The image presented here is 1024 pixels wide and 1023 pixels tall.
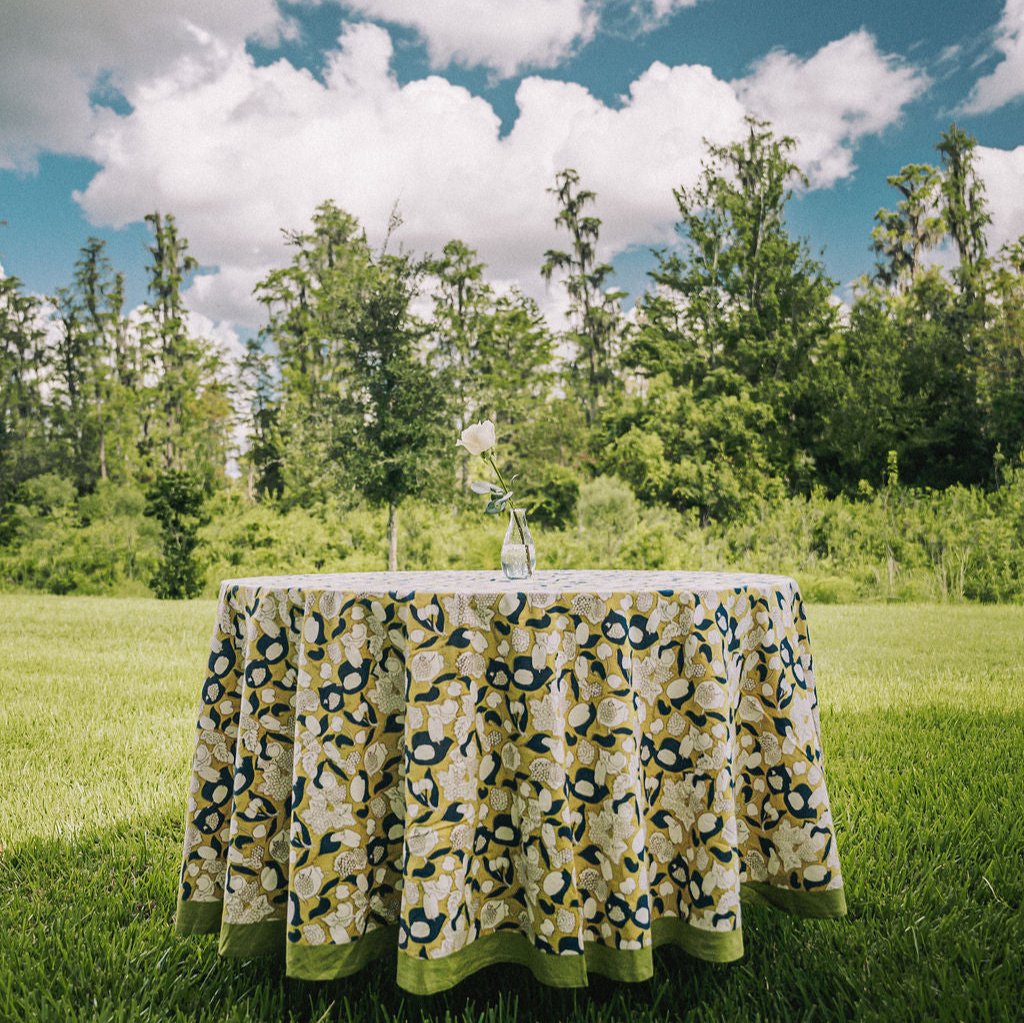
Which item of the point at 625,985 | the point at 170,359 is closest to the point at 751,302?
the point at 170,359

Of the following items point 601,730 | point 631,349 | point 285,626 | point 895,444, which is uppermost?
point 631,349

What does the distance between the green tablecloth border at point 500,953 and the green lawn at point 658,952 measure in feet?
0.46

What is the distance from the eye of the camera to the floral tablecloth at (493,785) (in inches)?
49.1

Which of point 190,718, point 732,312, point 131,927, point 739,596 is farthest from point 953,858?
point 732,312

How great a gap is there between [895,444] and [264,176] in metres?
11.9

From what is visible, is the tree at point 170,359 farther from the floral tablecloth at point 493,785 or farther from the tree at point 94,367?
the floral tablecloth at point 493,785

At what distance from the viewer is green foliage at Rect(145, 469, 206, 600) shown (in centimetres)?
852

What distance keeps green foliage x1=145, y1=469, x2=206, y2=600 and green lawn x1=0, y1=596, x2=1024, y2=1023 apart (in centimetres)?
483

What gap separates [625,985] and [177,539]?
8.12m

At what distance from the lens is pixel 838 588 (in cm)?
754

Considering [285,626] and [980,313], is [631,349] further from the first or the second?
[285,626]

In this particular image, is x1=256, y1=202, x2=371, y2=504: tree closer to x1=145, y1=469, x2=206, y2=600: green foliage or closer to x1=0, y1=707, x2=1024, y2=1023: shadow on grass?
x1=145, y1=469, x2=206, y2=600: green foliage

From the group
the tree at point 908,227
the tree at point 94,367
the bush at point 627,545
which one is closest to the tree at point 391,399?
the bush at point 627,545

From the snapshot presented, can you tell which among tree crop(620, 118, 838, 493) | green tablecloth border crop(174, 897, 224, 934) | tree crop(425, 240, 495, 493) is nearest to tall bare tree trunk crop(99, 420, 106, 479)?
tree crop(425, 240, 495, 493)
